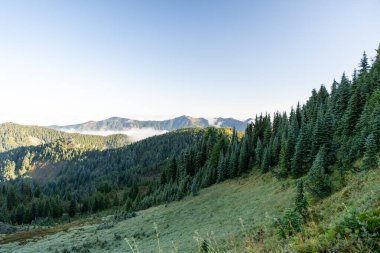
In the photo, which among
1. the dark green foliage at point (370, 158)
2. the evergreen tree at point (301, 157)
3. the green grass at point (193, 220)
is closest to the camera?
the dark green foliage at point (370, 158)

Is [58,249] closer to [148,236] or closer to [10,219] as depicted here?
[148,236]

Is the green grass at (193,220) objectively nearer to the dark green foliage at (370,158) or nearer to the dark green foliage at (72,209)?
the dark green foliage at (370,158)

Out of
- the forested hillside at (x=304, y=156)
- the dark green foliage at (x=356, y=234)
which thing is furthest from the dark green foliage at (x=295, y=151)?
the dark green foliage at (x=356, y=234)

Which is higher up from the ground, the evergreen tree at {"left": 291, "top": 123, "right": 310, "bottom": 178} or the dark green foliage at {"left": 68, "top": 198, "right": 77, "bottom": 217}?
the evergreen tree at {"left": 291, "top": 123, "right": 310, "bottom": 178}

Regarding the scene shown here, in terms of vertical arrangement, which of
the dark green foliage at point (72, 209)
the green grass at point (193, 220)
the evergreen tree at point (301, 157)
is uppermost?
the evergreen tree at point (301, 157)

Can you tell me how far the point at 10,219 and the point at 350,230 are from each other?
138 meters

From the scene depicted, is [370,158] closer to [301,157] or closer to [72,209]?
[301,157]

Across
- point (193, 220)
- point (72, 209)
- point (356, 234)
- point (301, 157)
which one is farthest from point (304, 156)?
→ point (72, 209)

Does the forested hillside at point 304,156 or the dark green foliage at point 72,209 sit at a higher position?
the forested hillside at point 304,156

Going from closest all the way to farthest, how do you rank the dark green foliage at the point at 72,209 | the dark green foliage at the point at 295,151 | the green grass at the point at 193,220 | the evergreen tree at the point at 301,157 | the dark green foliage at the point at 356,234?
1. the dark green foliage at the point at 356,234
2. the green grass at the point at 193,220
3. the dark green foliage at the point at 295,151
4. the evergreen tree at the point at 301,157
5. the dark green foliage at the point at 72,209

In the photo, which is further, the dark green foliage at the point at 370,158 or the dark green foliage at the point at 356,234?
the dark green foliage at the point at 370,158

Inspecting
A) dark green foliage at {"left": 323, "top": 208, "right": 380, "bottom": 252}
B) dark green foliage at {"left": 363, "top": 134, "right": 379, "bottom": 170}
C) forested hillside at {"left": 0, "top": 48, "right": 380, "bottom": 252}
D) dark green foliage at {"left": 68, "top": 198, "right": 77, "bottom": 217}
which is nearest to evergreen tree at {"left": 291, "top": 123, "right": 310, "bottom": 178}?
forested hillside at {"left": 0, "top": 48, "right": 380, "bottom": 252}

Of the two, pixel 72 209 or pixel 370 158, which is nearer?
pixel 370 158

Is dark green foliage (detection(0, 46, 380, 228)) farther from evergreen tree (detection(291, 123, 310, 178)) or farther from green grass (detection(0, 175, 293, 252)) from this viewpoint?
green grass (detection(0, 175, 293, 252))
